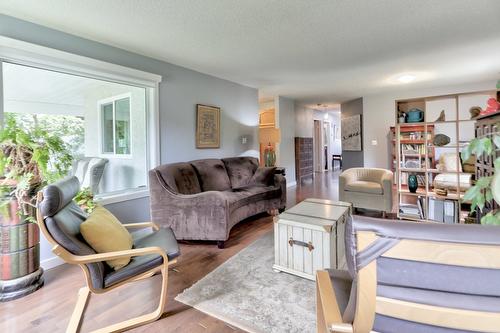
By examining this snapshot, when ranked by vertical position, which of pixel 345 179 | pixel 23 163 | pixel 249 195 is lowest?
pixel 249 195

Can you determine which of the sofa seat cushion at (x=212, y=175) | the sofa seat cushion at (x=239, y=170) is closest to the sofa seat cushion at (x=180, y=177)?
the sofa seat cushion at (x=212, y=175)

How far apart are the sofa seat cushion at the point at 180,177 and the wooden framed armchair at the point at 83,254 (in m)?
1.19

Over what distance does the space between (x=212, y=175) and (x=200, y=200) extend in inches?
36.7

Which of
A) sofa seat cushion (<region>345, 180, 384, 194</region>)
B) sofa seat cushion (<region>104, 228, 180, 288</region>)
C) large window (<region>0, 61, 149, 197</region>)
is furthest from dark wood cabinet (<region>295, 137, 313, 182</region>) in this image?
sofa seat cushion (<region>104, 228, 180, 288</region>)

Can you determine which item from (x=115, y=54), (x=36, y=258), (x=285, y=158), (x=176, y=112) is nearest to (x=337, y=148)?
(x=285, y=158)

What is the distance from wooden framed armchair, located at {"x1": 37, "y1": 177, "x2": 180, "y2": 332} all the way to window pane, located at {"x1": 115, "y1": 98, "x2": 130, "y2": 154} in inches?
69.5

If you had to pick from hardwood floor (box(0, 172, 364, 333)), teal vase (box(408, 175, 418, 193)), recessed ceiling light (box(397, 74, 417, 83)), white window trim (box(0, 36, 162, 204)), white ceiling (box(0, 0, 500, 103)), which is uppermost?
recessed ceiling light (box(397, 74, 417, 83))

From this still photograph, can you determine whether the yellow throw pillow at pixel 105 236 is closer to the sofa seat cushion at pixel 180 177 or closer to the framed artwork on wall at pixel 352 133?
the sofa seat cushion at pixel 180 177

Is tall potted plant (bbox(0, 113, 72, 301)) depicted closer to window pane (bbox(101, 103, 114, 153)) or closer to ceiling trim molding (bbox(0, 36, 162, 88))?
ceiling trim molding (bbox(0, 36, 162, 88))


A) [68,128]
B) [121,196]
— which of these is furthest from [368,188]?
[68,128]

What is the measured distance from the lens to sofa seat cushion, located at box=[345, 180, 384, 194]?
12.2ft

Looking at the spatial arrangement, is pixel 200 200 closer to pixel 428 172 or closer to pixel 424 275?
pixel 424 275

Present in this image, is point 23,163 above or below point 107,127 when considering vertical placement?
below

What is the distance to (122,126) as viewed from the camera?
3.46 m
